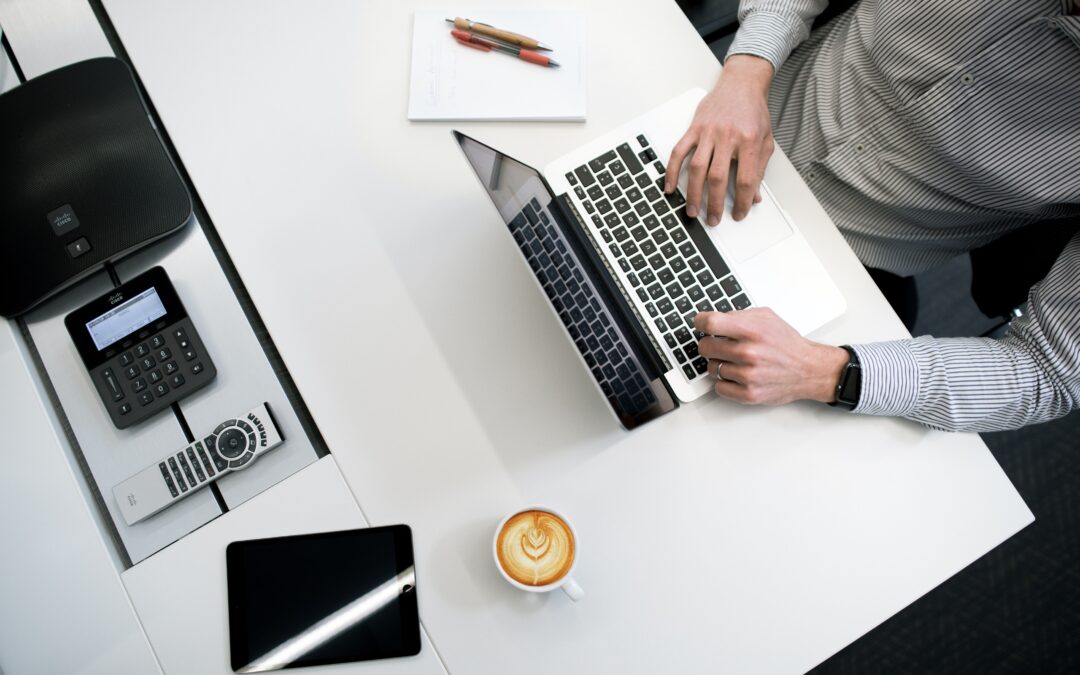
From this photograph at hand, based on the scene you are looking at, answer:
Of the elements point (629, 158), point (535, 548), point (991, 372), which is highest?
point (629, 158)

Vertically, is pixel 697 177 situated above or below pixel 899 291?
above

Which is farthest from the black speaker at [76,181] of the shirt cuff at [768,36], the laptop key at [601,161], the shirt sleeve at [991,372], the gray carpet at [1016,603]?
the gray carpet at [1016,603]

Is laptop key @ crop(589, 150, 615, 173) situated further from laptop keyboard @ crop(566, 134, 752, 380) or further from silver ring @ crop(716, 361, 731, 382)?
silver ring @ crop(716, 361, 731, 382)

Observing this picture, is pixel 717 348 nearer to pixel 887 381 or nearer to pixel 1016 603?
pixel 887 381

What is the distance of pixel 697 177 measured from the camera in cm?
79

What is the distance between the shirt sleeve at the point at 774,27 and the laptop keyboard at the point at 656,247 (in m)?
0.24

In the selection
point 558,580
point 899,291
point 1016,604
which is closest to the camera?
point 558,580

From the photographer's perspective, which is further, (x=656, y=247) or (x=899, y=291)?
(x=899, y=291)

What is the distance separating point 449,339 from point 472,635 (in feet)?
1.11

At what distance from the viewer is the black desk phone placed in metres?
0.81

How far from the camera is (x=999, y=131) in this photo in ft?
2.65

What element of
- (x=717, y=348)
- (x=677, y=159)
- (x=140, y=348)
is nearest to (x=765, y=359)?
(x=717, y=348)

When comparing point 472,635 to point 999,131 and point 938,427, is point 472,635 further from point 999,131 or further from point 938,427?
point 999,131

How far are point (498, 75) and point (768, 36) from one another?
0.37m
